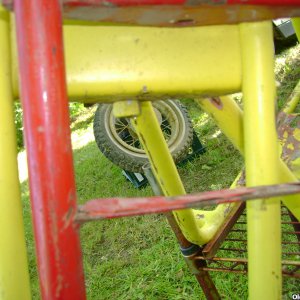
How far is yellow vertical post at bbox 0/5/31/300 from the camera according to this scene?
1.80 feet

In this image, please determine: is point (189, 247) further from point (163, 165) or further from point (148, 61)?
point (148, 61)

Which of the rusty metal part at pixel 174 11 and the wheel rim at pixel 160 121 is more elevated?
the wheel rim at pixel 160 121

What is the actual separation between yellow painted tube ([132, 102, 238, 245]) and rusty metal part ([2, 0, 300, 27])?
0.27 m

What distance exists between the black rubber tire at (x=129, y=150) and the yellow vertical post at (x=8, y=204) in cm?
168

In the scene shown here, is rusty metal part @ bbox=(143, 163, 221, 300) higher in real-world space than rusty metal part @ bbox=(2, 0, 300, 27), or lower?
lower

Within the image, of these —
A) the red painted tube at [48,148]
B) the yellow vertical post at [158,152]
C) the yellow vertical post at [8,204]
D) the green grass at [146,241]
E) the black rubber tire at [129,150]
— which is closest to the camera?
the red painted tube at [48,148]

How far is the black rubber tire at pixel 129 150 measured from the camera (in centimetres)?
230

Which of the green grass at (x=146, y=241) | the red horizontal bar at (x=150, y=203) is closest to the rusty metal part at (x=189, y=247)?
the green grass at (x=146, y=241)

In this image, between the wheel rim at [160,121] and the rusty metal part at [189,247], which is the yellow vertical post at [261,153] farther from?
the wheel rim at [160,121]

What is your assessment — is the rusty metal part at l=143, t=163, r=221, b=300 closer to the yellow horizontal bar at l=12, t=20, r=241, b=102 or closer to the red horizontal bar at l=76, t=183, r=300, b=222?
the yellow horizontal bar at l=12, t=20, r=241, b=102

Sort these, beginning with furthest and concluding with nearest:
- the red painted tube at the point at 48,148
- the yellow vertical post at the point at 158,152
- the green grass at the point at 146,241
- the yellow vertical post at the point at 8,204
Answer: the green grass at the point at 146,241 → the yellow vertical post at the point at 158,152 → the yellow vertical post at the point at 8,204 → the red painted tube at the point at 48,148

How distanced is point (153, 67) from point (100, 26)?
11 cm

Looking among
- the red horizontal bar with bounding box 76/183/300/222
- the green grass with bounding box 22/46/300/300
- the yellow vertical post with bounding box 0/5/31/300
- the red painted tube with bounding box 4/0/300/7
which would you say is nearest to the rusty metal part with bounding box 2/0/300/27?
the red painted tube with bounding box 4/0/300/7

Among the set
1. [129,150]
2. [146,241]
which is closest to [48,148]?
[146,241]
